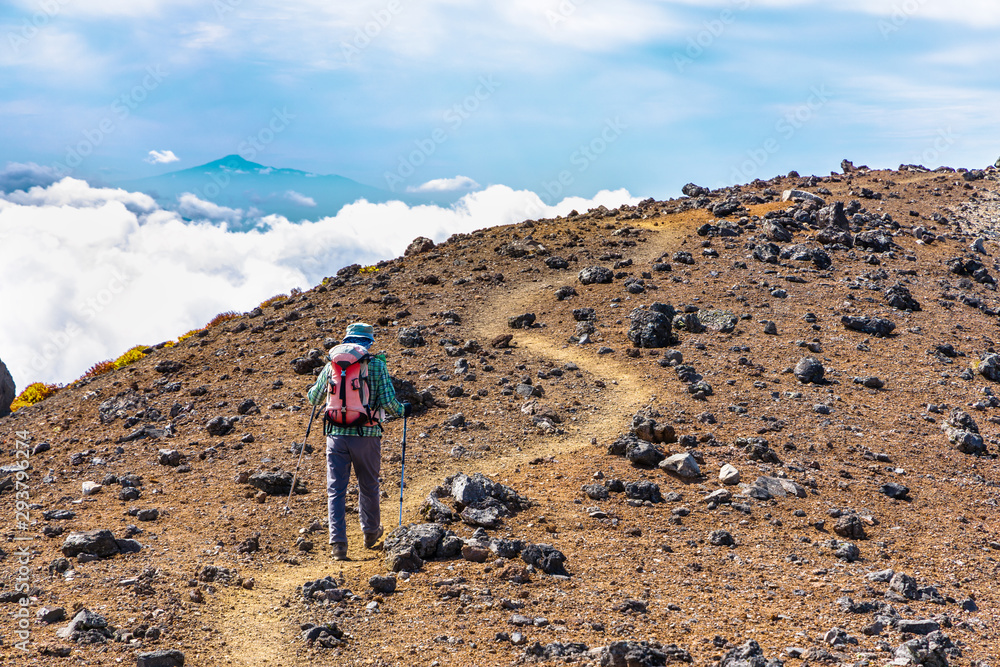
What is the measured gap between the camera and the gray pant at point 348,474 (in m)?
9.34

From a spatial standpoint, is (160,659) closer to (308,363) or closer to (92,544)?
(92,544)

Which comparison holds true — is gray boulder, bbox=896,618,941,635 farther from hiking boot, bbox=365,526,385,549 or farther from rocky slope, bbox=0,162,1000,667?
hiking boot, bbox=365,526,385,549

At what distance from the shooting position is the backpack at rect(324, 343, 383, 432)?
940cm

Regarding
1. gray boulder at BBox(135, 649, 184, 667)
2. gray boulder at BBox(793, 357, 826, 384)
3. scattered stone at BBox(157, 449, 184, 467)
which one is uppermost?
gray boulder at BBox(793, 357, 826, 384)

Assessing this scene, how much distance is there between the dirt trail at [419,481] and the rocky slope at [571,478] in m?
0.05

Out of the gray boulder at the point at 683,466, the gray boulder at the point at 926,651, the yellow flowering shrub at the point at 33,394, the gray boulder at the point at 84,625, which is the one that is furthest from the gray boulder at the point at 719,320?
the yellow flowering shrub at the point at 33,394

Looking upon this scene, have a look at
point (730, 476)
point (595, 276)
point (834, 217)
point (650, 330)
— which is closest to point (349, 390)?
point (730, 476)

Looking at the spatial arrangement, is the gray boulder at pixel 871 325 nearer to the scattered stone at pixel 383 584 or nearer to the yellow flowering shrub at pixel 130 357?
the scattered stone at pixel 383 584

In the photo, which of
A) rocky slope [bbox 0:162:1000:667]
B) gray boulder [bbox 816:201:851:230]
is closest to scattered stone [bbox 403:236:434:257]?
rocky slope [bbox 0:162:1000:667]

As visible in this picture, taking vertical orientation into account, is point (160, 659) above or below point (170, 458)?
below

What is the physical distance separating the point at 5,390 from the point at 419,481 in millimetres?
20646

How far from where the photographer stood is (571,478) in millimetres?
11656

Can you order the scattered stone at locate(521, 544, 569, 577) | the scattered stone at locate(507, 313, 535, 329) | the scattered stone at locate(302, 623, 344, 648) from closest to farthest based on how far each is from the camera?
the scattered stone at locate(302, 623, 344, 648), the scattered stone at locate(521, 544, 569, 577), the scattered stone at locate(507, 313, 535, 329)

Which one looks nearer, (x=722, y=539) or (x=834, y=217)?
(x=722, y=539)
